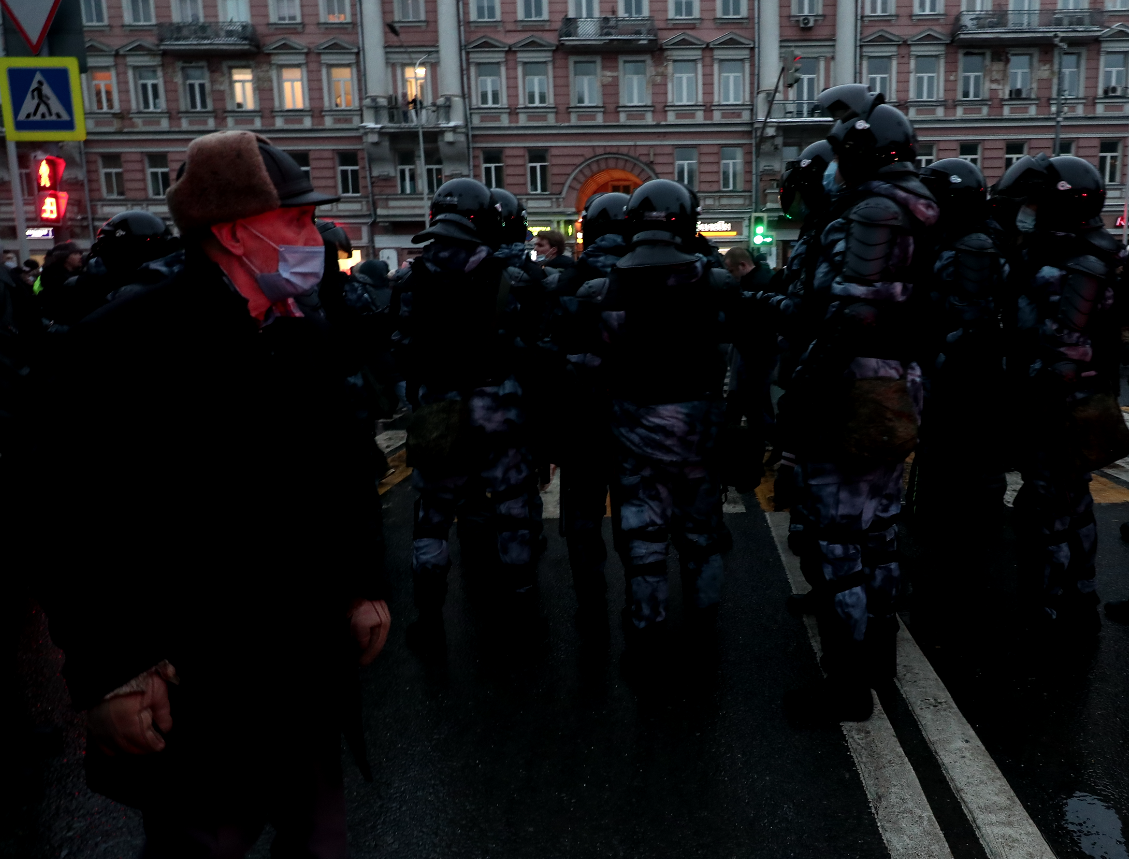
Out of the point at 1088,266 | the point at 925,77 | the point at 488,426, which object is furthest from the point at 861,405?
the point at 925,77

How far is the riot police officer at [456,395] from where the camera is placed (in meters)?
4.20

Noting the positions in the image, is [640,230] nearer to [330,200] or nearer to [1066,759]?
[330,200]

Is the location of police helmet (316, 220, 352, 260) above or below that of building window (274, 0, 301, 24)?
below

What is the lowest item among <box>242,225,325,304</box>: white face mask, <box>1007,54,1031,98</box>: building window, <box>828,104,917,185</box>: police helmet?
<box>242,225,325,304</box>: white face mask

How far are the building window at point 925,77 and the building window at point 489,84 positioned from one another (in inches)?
610

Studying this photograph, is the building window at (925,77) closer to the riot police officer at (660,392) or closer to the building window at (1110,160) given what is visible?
the building window at (1110,160)

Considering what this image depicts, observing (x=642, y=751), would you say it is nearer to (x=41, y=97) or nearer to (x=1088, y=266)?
(x=1088, y=266)

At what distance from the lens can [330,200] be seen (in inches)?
81.3

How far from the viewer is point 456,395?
170 inches

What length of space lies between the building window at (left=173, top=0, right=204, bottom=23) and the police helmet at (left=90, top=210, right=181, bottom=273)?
33172 mm

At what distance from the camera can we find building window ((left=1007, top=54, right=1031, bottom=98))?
33.0m

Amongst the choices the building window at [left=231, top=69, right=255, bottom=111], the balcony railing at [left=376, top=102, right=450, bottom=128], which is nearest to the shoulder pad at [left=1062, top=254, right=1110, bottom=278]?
the balcony railing at [left=376, top=102, right=450, bottom=128]

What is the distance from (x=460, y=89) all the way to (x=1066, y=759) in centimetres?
3287

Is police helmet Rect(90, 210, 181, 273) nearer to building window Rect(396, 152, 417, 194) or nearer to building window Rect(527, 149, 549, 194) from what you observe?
building window Rect(527, 149, 549, 194)
